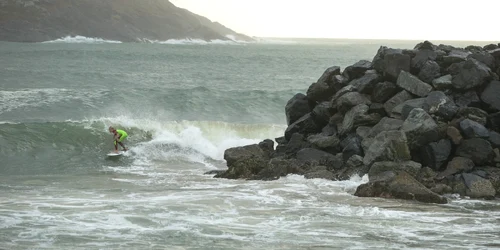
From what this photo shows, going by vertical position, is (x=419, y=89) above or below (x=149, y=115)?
above

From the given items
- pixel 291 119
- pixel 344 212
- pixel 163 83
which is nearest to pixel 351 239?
pixel 344 212

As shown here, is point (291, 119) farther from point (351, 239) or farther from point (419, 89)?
point (351, 239)

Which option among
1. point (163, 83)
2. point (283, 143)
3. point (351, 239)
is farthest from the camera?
point (163, 83)

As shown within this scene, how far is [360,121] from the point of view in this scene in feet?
54.4

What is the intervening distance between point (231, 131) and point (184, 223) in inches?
575

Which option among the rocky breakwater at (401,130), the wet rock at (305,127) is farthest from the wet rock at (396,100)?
the wet rock at (305,127)

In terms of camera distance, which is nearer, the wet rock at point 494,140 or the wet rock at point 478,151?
the wet rock at point 478,151

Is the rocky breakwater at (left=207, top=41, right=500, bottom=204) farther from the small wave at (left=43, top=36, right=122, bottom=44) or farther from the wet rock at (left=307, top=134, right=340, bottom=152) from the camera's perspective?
the small wave at (left=43, top=36, right=122, bottom=44)

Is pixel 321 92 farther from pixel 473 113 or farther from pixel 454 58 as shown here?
pixel 473 113

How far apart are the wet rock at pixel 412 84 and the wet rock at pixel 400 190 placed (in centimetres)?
374

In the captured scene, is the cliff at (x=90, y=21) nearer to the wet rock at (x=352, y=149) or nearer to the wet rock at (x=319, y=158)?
the wet rock at (x=319, y=158)

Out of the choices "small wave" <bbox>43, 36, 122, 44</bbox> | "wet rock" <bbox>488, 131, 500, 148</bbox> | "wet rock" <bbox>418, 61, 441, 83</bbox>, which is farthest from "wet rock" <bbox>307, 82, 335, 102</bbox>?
"small wave" <bbox>43, 36, 122, 44</bbox>

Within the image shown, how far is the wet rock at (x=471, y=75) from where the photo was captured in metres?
16.1

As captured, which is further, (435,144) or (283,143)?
(283,143)
